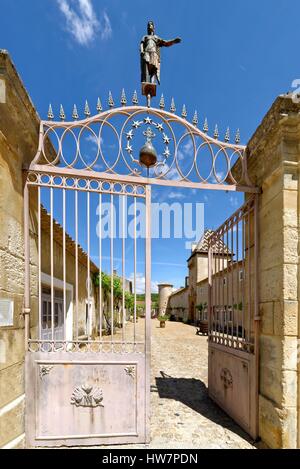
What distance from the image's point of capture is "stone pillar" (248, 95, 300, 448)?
2.79m

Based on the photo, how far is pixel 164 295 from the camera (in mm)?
37250

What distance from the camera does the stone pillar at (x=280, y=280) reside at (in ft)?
9.16

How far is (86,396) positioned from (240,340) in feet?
6.86

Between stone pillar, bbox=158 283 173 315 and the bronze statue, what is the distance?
3528cm

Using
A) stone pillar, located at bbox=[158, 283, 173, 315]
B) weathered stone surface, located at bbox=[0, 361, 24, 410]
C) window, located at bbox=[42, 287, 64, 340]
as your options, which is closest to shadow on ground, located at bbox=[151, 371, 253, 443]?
window, located at bbox=[42, 287, 64, 340]

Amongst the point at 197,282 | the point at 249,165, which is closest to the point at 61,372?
the point at 249,165

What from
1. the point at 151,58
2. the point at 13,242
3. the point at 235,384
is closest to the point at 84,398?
the point at 13,242

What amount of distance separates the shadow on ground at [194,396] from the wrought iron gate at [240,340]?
0.32 ft

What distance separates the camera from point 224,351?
4.02 meters

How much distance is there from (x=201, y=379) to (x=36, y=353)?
14.1ft

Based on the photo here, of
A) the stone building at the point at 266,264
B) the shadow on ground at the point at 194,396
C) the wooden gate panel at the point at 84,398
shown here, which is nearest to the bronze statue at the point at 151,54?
the stone building at the point at 266,264

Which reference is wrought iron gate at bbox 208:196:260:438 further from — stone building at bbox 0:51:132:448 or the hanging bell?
stone building at bbox 0:51:132:448

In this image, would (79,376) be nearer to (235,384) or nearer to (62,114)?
(235,384)

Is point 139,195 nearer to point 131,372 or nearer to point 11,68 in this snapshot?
point 11,68
